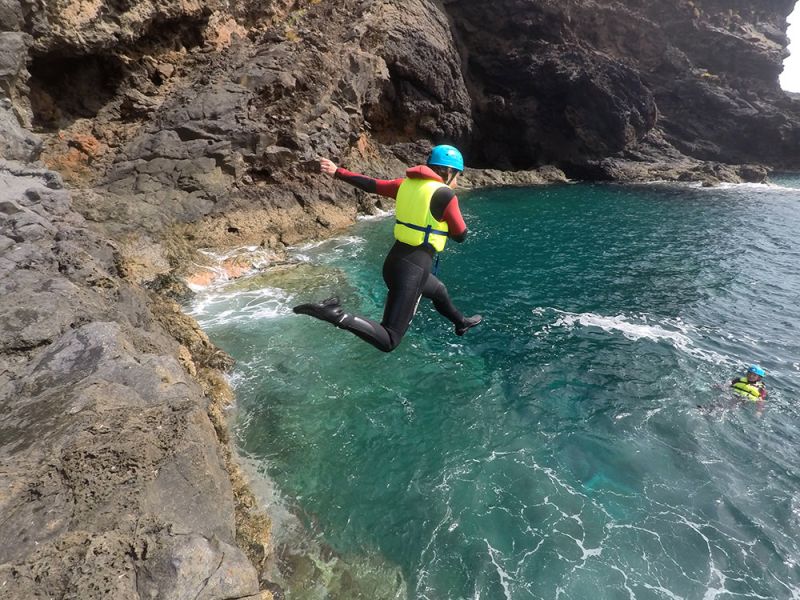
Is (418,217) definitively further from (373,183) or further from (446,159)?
(373,183)

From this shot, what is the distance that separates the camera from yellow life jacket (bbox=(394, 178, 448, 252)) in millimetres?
5270

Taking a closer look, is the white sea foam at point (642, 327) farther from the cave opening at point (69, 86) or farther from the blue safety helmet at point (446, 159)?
the cave opening at point (69, 86)

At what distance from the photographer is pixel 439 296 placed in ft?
20.6

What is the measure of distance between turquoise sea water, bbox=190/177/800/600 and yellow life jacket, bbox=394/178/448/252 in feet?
15.8

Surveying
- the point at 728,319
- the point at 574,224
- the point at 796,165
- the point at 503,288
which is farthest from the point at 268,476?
the point at 796,165

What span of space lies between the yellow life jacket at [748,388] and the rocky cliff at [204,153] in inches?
432

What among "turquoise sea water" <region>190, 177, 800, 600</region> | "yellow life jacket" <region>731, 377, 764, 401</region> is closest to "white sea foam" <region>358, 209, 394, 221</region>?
"turquoise sea water" <region>190, 177, 800, 600</region>

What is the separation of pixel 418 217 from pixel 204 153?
59.5 ft

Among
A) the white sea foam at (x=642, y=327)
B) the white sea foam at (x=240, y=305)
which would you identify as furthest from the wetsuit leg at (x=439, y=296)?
Result: the white sea foam at (x=240, y=305)

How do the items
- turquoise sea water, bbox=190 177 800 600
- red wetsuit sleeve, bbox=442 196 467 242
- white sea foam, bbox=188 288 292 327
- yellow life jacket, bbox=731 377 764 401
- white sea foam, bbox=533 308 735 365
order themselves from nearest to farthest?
red wetsuit sleeve, bbox=442 196 467 242, turquoise sea water, bbox=190 177 800 600, yellow life jacket, bbox=731 377 764 401, white sea foam, bbox=533 308 735 365, white sea foam, bbox=188 288 292 327

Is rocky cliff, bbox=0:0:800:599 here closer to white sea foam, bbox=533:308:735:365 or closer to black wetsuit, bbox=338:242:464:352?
black wetsuit, bbox=338:242:464:352

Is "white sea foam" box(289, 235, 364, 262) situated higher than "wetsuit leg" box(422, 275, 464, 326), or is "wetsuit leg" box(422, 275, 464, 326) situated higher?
"wetsuit leg" box(422, 275, 464, 326)

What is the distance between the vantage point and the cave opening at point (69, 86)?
60.5ft

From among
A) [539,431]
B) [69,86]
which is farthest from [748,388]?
[69,86]
